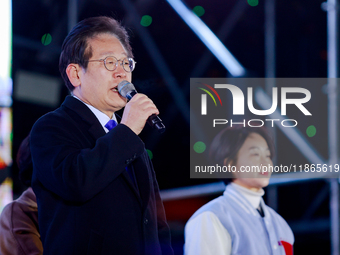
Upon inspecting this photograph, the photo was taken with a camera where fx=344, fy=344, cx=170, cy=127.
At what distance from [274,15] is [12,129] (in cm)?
218

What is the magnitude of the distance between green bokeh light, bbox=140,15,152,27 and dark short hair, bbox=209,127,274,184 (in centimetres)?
102

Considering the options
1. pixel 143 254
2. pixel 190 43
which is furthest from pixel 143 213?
pixel 190 43

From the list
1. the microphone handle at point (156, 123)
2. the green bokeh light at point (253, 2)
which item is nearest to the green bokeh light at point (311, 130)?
the green bokeh light at point (253, 2)

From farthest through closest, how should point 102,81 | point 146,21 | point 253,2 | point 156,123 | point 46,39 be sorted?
1. point 253,2
2. point 146,21
3. point 46,39
4. point 102,81
5. point 156,123

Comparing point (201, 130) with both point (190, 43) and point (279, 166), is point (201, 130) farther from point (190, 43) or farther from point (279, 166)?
point (279, 166)

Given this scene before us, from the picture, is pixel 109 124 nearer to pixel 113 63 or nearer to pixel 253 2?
pixel 113 63

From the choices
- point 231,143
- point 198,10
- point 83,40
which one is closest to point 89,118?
point 83,40

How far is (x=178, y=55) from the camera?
2.58 meters

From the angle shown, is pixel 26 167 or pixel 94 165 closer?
pixel 94 165

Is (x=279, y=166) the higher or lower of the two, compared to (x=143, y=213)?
higher

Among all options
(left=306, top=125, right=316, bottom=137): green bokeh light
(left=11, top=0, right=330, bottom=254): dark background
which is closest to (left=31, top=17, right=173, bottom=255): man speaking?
(left=11, top=0, right=330, bottom=254): dark background

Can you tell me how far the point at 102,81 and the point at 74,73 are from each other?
0.12 meters

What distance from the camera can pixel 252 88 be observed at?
2.77 metres

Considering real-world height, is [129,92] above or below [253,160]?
above
